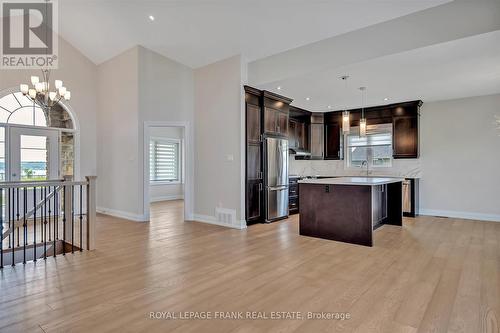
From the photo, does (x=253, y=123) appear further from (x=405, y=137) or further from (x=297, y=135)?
(x=405, y=137)

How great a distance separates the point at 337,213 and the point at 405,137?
368cm

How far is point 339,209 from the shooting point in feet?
14.1

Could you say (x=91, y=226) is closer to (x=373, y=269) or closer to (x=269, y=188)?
(x=269, y=188)

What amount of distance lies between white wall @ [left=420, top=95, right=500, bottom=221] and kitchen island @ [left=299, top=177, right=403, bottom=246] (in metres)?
2.54

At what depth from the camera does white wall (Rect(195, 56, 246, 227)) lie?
17.1 feet

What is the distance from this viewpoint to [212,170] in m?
5.66

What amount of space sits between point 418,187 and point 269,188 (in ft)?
12.4

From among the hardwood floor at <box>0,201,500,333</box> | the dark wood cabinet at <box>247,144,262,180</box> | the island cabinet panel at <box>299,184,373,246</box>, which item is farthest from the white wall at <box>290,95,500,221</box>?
the dark wood cabinet at <box>247,144,262,180</box>

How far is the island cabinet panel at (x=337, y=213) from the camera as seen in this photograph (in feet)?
13.3

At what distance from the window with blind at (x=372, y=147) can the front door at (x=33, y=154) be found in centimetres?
745

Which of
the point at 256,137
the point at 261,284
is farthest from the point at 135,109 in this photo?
the point at 261,284

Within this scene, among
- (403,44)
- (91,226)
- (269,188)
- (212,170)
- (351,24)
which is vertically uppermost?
(351,24)

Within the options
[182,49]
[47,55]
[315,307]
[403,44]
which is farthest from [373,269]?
[47,55]

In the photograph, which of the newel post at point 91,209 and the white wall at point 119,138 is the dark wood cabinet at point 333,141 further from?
the newel post at point 91,209
